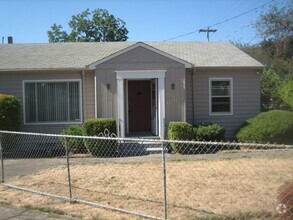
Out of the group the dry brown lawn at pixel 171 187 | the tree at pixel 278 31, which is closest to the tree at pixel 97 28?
the tree at pixel 278 31

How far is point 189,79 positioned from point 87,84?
406 centimetres

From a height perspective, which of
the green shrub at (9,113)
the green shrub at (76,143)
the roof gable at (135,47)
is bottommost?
the green shrub at (76,143)

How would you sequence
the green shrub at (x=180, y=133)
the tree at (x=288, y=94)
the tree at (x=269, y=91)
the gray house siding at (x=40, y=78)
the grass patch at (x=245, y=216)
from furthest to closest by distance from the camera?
the tree at (x=269, y=91) → the tree at (x=288, y=94) → the gray house siding at (x=40, y=78) → the green shrub at (x=180, y=133) → the grass patch at (x=245, y=216)

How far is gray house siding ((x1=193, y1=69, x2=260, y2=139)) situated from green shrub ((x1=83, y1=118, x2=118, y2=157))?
13.7ft

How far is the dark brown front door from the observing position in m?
17.6

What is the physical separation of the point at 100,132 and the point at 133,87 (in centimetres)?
443

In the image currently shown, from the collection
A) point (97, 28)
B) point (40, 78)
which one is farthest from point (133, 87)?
point (97, 28)

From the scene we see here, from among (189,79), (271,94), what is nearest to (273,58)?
(271,94)

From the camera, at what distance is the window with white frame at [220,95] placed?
16625 millimetres

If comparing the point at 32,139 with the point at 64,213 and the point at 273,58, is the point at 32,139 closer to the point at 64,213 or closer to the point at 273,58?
the point at 64,213

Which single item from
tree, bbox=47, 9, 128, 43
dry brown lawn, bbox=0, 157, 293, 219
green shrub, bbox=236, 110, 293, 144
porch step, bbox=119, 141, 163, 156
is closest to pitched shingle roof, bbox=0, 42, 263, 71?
green shrub, bbox=236, 110, 293, 144

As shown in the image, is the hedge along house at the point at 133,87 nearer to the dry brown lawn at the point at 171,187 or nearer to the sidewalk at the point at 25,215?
the dry brown lawn at the point at 171,187

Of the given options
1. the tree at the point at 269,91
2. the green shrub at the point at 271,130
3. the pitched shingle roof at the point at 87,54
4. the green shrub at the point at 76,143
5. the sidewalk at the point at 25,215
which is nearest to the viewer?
the sidewalk at the point at 25,215

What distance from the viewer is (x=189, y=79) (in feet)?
53.8
